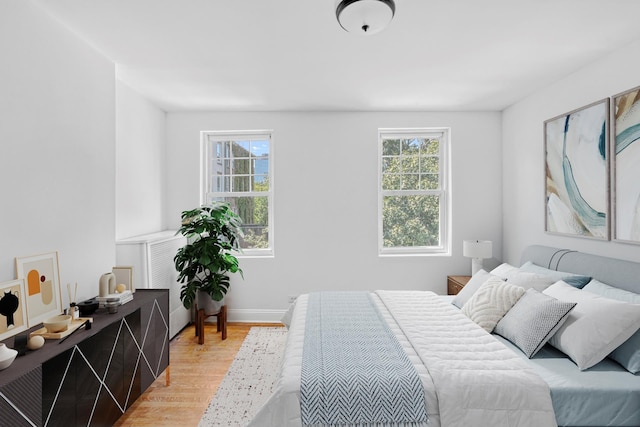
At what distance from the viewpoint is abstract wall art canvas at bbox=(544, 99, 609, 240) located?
2764mm

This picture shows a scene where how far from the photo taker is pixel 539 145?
3605mm

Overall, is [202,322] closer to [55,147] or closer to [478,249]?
[55,147]

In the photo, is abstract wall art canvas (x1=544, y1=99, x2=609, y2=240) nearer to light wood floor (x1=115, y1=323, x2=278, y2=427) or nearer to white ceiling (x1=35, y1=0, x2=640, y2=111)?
white ceiling (x1=35, y1=0, x2=640, y2=111)

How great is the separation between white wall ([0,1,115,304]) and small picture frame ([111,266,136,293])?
139 mm

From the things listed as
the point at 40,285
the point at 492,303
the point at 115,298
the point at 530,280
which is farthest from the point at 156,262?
the point at 530,280

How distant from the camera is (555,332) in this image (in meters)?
2.16

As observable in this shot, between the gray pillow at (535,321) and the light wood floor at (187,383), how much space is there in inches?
83.7

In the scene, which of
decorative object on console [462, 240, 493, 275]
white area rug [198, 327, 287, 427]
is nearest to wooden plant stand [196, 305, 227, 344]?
white area rug [198, 327, 287, 427]

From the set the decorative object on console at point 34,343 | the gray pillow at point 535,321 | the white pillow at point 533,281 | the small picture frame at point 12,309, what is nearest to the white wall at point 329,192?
the white pillow at point 533,281

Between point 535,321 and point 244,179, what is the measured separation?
3.45 meters

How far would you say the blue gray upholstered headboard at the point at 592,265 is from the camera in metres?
2.35

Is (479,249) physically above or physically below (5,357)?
above

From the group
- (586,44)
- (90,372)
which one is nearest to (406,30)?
(586,44)

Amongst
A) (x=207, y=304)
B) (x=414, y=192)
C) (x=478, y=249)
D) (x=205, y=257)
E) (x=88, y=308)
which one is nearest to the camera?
(x=88, y=308)
